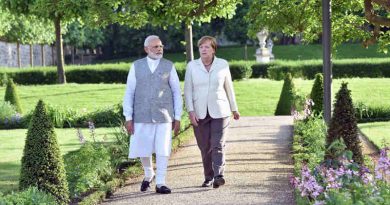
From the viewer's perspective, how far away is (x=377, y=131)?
1447cm

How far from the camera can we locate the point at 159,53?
7.69 meters

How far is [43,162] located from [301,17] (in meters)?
6.79

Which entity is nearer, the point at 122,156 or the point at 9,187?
the point at 9,187

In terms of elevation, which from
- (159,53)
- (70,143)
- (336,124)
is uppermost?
(159,53)

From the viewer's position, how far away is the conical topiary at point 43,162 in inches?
259

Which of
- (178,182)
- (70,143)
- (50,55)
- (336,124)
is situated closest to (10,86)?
(70,143)

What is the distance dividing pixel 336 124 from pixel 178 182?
2124mm

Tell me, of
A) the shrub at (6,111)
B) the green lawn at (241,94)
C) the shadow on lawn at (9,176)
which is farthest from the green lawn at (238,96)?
the shadow on lawn at (9,176)

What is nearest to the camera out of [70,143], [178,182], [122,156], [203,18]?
[178,182]

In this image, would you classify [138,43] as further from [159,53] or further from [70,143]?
[159,53]

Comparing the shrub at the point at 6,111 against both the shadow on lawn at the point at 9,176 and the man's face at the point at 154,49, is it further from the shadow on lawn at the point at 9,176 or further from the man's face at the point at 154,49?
the man's face at the point at 154,49

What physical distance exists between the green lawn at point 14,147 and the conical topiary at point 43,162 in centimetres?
218

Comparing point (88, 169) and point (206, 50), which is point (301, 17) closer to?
point (206, 50)

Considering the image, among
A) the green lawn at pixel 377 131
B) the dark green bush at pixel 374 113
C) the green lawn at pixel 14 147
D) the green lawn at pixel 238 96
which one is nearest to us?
the green lawn at pixel 14 147
